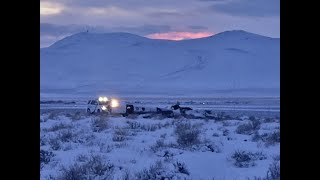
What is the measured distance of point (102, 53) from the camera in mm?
121562

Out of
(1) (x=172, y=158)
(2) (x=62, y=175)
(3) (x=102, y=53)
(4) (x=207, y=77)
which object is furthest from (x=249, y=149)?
(3) (x=102, y=53)

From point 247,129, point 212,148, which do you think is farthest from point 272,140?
point 247,129

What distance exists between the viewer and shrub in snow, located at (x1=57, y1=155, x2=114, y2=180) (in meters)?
8.71

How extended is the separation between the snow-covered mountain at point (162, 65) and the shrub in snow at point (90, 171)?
77426mm

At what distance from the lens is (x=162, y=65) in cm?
11944

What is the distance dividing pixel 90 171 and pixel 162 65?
110380 millimetres

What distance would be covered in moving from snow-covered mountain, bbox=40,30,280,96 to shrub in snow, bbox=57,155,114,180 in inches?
3048

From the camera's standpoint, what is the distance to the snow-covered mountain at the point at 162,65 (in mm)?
96062

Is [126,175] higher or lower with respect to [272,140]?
lower

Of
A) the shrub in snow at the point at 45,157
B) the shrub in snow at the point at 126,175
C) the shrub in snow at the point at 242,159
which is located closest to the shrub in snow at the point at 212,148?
the shrub in snow at the point at 242,159

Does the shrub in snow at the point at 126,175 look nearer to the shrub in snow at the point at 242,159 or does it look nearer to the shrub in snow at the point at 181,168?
the shrub in snow at the point at 181,168

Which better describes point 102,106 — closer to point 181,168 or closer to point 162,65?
point 181,168

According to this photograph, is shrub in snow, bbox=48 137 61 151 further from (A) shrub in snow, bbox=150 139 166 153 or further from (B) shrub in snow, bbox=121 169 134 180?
(B) shrub in snow, bbox=121 169 134 180
